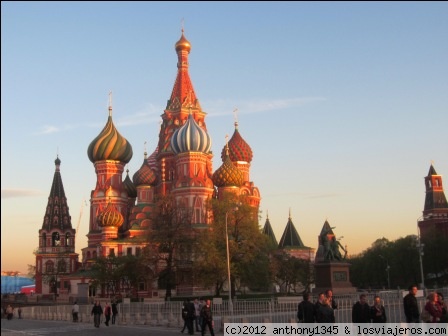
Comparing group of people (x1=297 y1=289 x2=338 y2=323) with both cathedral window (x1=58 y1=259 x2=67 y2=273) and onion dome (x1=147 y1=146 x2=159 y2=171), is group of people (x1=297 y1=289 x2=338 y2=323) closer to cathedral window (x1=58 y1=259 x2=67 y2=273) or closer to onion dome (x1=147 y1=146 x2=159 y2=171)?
onion dome (x1=147 y1=146 x2=159 y2=171)

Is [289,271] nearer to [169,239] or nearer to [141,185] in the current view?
[169,239]

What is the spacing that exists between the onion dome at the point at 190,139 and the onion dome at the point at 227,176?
9.52ft

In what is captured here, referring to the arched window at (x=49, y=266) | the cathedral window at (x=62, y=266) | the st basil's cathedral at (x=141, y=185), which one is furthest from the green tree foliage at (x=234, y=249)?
the arched window at (x=49, y=266)

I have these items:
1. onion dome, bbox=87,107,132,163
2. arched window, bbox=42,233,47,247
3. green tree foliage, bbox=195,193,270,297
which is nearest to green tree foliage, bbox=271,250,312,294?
green tree foliage, bbox=195,193,270,297

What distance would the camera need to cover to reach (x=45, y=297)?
73625mm

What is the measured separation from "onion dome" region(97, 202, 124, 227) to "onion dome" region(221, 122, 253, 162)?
19.4 metres

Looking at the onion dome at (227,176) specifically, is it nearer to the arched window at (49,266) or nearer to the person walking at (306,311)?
the arched window at (49,266)

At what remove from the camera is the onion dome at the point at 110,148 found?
243 feet

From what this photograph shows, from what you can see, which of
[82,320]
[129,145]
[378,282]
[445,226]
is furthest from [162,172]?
[445,226]

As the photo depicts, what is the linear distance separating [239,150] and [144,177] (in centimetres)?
1456

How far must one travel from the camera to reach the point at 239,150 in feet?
268

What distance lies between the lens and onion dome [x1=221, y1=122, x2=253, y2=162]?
267 ft

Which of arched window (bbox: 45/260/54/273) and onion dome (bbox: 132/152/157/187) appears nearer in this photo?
onion dome (bbox: 132/152/157/187)

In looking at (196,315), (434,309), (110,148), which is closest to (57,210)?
(110,148)
